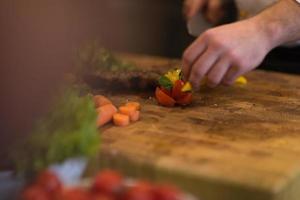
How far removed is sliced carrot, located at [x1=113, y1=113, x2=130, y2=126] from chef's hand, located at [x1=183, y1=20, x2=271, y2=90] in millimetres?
182

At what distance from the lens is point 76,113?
A: 97cm

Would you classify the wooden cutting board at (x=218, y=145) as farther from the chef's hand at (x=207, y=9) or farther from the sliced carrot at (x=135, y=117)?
the chef's hand at (x=207, y=9)

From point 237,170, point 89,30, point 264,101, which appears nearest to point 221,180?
point 237,170

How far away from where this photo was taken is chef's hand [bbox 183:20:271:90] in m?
1.19

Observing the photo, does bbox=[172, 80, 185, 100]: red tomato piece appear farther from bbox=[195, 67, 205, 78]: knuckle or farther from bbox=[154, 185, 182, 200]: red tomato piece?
bbox=[154, 185, 182, 200]: red tomato piece

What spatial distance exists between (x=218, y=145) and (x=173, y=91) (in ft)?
0.97

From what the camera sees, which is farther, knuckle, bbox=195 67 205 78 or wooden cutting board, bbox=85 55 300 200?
knuckle, bbox=195 67 205 78

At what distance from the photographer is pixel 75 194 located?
2.47 feet

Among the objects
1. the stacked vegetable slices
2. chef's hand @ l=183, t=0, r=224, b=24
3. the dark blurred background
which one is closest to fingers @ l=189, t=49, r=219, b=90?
the stacked vegetable slices

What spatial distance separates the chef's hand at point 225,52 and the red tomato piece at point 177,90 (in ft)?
0.27

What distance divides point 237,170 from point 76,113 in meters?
0.30

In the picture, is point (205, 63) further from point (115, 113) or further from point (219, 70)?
point (115, 113)

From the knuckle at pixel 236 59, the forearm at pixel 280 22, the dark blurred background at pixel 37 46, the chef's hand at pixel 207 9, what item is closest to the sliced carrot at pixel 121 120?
the dark blurred background at pixel 37 46

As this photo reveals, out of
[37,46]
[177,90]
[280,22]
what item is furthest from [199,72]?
[37,46]
